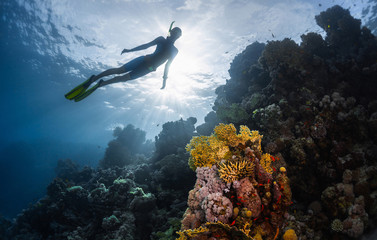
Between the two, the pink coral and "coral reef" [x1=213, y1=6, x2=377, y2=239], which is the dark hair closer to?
"coral reef" [x1=213, y1=6, x2=377, y2=239]

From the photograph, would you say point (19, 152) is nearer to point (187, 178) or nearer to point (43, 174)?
point (43, 174)

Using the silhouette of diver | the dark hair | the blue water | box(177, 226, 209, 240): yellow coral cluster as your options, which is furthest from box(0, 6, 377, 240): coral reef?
the blue water

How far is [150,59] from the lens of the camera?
6051 millimetres

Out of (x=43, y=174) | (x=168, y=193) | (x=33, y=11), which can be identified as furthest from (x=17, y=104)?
(x=168, y=193)

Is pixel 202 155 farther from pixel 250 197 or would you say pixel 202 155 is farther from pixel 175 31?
pixel 175 31

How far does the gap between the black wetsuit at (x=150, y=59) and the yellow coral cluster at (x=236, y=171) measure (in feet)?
14.7

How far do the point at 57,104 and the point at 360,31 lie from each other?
1822 inches

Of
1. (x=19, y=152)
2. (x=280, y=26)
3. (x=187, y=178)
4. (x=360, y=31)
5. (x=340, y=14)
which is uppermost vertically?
(x=19, y=152)

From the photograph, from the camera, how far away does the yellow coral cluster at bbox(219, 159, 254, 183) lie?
11.0 ft

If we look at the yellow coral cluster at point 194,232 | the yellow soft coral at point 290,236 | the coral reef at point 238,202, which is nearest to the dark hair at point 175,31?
the coral reef at point 238,202

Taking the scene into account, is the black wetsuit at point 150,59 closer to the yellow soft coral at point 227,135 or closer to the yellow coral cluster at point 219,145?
the yellow coral cluster at point 219,145

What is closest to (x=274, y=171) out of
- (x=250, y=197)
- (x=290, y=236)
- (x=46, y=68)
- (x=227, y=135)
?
(x=290, y=236)

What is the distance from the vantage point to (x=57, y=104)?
35.0 meters

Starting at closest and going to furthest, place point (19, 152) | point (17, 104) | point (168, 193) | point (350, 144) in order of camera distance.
A: point (350, 144), point (168, 193), point (17, 104), point (19, 152)
